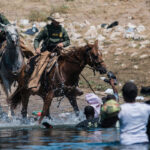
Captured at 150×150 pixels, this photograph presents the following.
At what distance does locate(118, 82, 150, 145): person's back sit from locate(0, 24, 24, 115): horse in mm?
6612

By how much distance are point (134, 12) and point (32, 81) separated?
15927 millimetres

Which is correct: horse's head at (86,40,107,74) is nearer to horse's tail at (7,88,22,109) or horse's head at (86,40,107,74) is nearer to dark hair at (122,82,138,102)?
horse's tail at (7,88,22,109)

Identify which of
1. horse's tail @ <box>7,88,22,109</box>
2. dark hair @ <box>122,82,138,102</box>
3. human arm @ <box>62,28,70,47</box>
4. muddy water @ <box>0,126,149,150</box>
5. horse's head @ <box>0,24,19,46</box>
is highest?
dark hair @ <box>122,82,138,102</box>

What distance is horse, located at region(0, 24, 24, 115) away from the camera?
563 inches

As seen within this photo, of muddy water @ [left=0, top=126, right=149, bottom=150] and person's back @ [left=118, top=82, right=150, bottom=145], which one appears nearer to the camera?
person's back @ [left=118, top=82, right=150, bottom=145]

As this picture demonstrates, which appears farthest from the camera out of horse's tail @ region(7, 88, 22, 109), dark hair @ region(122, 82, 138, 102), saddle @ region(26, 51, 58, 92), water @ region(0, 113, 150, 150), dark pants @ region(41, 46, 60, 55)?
horse's tail @ region(7, 88, 22, 109)

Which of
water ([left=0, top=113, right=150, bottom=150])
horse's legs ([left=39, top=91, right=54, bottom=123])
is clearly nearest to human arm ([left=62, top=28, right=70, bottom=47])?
horse's legs ([left=39, top=91, right=54, bottom=123])

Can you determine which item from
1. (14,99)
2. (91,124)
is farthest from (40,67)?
(91,124)

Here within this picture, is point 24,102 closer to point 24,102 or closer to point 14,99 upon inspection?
point 24,102

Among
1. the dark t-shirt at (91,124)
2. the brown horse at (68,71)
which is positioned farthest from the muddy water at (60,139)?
the brown horse at (68,71)

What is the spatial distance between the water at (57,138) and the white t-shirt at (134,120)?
0.34ft

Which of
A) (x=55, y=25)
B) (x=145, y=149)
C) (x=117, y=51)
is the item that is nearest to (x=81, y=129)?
(x=55, y=25)

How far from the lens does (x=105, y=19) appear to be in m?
28.7

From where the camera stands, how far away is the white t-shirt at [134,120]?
25.5 feet
